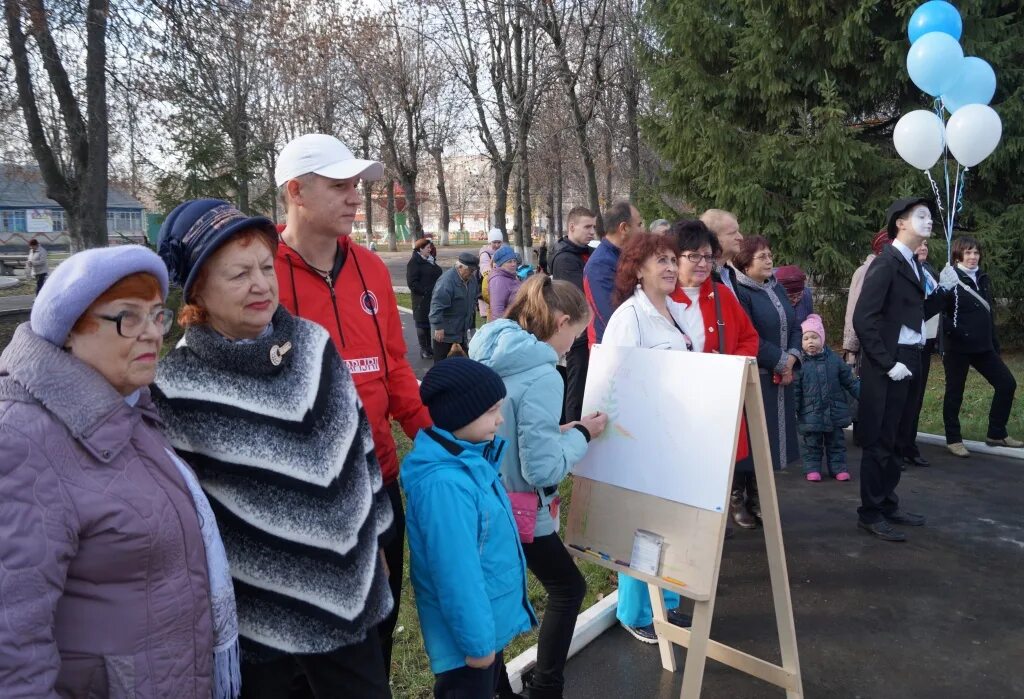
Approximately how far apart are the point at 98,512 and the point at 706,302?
3.39 m

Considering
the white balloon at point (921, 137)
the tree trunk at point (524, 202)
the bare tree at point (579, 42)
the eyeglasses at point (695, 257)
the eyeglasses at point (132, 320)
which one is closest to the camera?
the eyeglasses at point (132, 320)

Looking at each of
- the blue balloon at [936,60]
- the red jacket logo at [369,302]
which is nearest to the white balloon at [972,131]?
the blue balloon at [936,60]

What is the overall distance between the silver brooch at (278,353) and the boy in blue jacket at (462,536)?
0.62 meters

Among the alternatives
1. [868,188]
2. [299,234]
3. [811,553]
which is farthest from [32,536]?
[868,188]

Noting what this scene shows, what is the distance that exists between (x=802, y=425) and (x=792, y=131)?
637cm

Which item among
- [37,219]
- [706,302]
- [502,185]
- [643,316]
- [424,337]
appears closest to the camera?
[643,316]

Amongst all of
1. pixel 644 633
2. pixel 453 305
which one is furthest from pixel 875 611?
pixel 453 305

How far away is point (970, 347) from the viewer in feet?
21.6

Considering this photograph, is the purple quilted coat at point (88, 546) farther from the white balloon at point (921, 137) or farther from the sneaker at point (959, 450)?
the white balloon at point (921, 137)

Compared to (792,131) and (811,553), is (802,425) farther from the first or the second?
(792,131)

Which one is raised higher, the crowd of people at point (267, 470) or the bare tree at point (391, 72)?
the bare tree at point (391, 72)

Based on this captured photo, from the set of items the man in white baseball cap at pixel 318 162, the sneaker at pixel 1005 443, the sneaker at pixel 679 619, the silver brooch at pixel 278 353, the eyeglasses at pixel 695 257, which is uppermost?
the man in white baseball cap at pixel 318 162

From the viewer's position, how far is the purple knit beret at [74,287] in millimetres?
1483

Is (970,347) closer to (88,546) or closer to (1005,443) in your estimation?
(1005,443)
